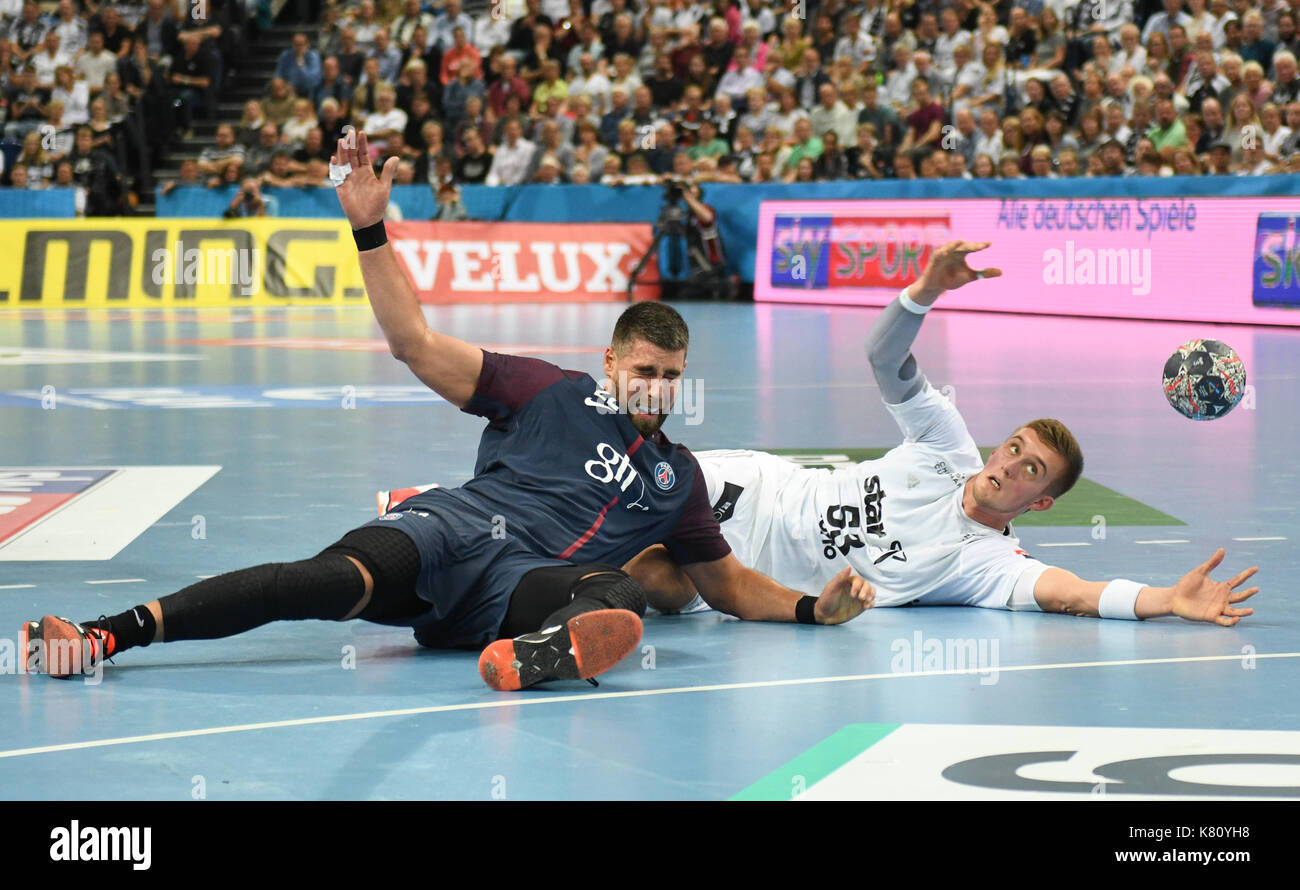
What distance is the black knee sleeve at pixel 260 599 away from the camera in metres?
4.75

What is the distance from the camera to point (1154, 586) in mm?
6180

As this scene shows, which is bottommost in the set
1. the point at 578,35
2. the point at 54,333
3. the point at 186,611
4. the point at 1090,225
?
the point at 186,611

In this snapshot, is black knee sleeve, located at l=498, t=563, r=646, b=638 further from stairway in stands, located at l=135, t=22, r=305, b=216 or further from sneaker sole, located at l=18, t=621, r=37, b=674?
stairway in stands, located at l=135, t=22, r=305, b=216

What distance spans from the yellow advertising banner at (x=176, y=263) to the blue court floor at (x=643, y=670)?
543 inches

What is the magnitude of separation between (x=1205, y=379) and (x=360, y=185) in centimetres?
355

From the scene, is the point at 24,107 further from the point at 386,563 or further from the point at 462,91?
the point at 386,563

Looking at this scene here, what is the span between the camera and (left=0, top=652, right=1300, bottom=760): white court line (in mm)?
4125

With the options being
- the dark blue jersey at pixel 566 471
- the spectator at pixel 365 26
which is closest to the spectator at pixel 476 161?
the spectator at pixel 365 26

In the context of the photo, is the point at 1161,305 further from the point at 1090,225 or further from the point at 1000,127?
the point at 1000,127

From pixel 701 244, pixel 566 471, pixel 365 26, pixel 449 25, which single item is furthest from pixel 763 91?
pixel 566 471

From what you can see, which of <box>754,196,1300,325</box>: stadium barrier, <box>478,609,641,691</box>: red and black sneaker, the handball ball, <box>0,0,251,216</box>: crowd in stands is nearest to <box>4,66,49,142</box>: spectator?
<box>0,0,251,216</box>: crowd in stands

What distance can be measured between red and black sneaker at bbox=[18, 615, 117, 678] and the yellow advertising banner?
→ 779 inches

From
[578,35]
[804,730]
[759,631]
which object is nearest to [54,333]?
[578,35]
